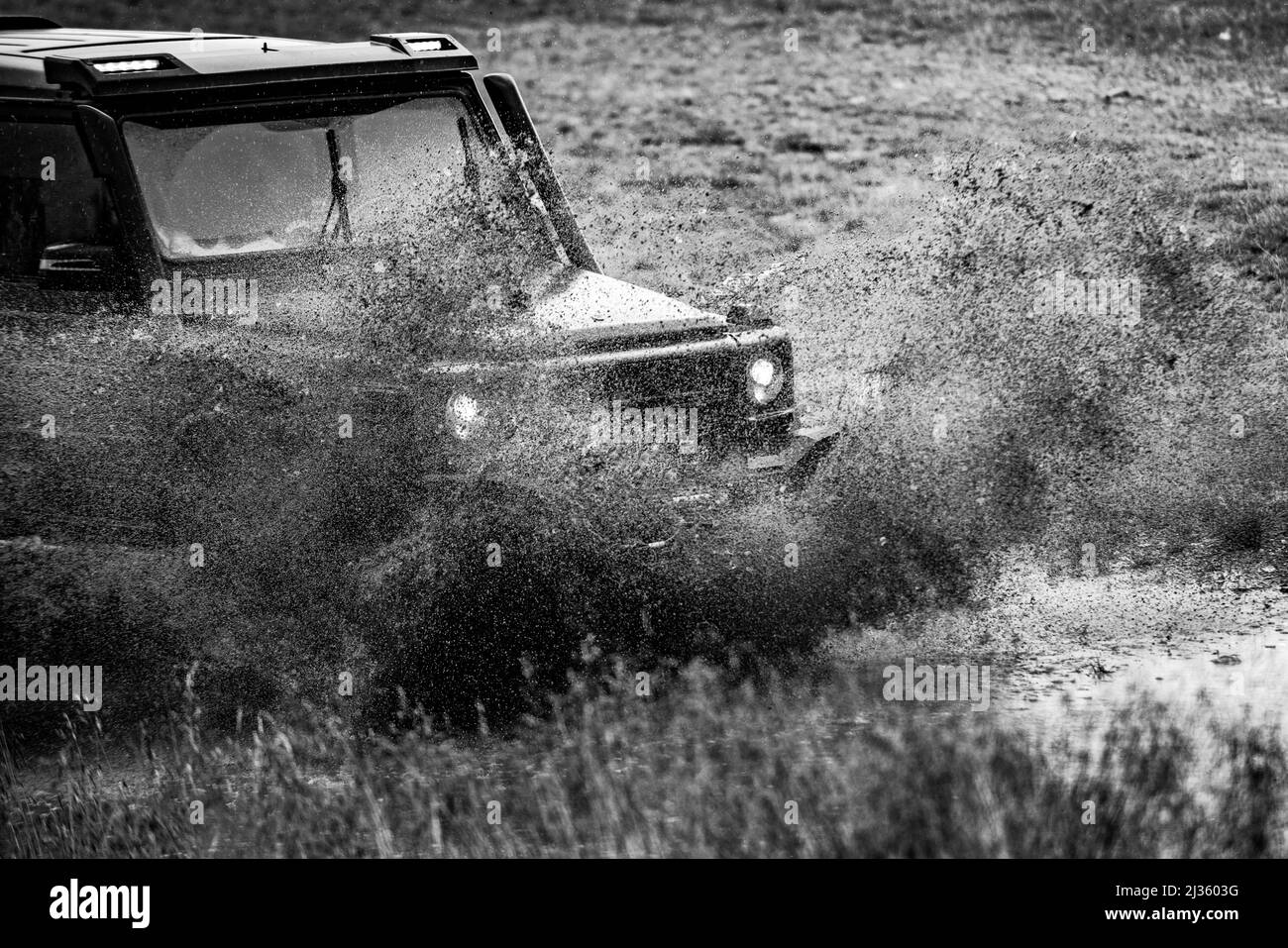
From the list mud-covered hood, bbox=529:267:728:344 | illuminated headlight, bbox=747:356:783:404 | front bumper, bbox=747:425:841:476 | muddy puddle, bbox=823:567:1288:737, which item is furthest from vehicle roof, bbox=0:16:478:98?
muddy puddle, bbox=823:567:1288:737

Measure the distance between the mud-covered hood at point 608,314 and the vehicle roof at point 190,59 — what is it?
1.07 metres

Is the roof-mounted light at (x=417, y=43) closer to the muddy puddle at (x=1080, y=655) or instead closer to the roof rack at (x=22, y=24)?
the roof rack at (x=22, y=24)

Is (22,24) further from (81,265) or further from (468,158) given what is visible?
(468,158)

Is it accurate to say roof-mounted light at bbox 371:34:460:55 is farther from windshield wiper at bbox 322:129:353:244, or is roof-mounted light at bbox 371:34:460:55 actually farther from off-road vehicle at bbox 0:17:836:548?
windshield wiper at bbox 322:129:353:244

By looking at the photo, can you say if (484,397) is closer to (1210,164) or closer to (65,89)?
(65,89)

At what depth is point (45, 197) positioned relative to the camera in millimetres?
5309

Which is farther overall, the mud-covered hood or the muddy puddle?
the mud-covered hood

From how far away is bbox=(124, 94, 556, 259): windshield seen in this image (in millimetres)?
5246

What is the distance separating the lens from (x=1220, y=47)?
1384 centimetres

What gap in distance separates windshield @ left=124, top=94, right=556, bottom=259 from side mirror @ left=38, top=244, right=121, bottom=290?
0.65ft

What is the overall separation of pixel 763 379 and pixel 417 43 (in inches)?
77.8

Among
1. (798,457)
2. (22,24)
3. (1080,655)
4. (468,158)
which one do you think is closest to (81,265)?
(468,158)

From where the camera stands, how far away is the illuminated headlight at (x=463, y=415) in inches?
199
